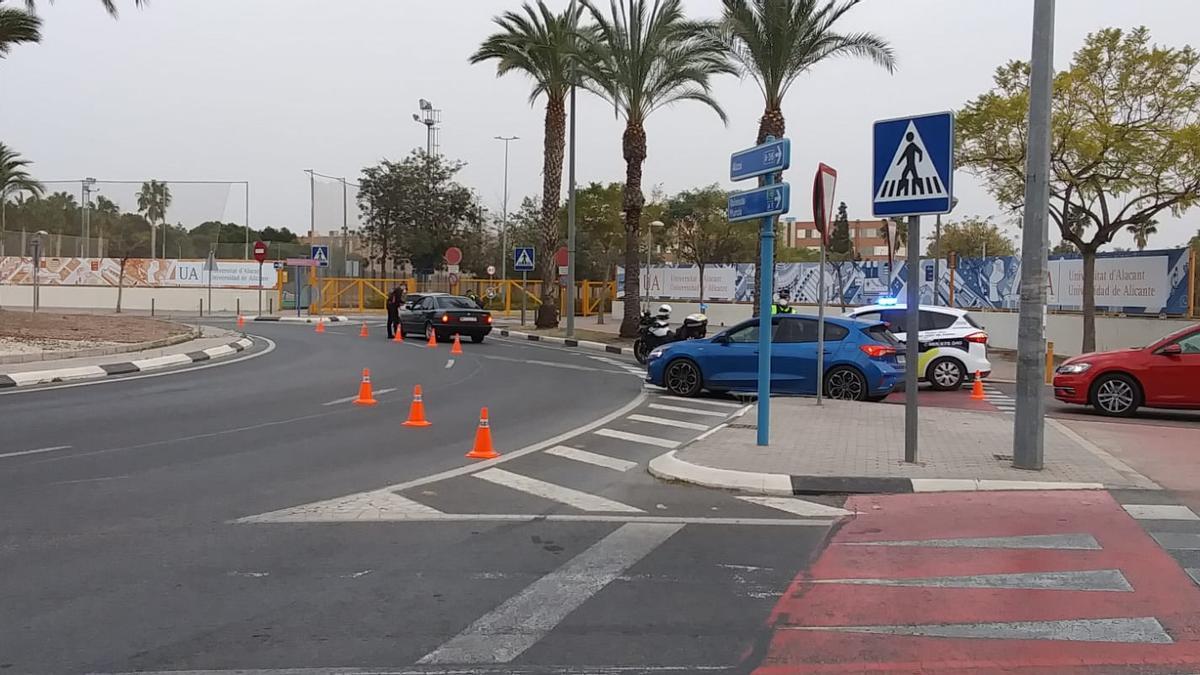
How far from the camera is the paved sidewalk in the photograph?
8711 mm

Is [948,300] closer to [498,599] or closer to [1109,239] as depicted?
[1109,239]

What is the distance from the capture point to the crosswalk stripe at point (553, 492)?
805cm

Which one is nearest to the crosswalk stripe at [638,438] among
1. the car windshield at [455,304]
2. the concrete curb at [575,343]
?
the concrete curb at [575,343]

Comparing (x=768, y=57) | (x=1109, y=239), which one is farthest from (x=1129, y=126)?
(x=768, y=57)

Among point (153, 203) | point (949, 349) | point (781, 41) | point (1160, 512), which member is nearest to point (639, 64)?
point (781, 41)

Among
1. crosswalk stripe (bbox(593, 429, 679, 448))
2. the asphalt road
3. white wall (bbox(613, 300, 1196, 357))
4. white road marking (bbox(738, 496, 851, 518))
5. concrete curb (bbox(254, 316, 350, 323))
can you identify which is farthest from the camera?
concrete curb (bbox(254, 316, 350, 323))

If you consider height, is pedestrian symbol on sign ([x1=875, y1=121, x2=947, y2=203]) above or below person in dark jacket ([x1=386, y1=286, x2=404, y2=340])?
above

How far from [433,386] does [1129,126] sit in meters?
16.6

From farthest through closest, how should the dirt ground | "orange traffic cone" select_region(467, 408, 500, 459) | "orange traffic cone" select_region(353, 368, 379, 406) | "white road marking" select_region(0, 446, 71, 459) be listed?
1. the dirt ground
2. "orange traffic cone" select_region(353, 368, 379, 406)
3. "orange traffic cone" select_region(467, 408, 500, 459)
4. "white road marking" select_region(0, 446, 71, 459)

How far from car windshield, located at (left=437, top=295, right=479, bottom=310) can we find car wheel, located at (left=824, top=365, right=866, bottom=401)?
16.9 meters

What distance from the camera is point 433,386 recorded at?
1745 centimetres

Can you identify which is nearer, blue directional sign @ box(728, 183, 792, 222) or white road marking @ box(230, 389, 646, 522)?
white road marking @ box(230, 389, 646, 522)

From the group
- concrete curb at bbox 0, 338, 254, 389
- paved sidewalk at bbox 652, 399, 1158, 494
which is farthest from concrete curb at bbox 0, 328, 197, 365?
paved sidewalk at bbox 652, 399, 1158, 494

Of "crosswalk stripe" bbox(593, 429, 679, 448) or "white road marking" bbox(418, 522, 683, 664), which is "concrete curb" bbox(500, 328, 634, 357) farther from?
"white road marking" bbox(418, 522, 683, 664)
